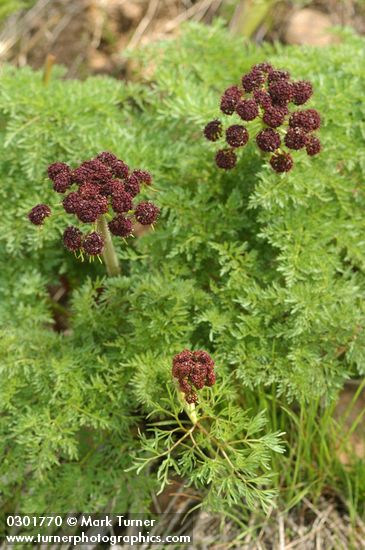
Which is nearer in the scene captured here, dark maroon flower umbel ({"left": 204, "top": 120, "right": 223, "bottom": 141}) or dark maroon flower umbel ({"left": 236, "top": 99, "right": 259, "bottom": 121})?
dark maroon flower umbel ({"left": 236, "top": 99, "right": 259, "bottom": 121})

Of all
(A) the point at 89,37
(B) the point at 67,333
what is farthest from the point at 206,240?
(A) the point at 89,37

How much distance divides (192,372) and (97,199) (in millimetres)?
687

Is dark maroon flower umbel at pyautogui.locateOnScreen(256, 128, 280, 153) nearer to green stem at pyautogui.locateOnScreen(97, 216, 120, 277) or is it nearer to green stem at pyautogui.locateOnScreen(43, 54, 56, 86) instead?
green stem at pyautogui.locateOnScreen(97, 216, 120, 277)

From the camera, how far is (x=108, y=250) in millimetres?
2816

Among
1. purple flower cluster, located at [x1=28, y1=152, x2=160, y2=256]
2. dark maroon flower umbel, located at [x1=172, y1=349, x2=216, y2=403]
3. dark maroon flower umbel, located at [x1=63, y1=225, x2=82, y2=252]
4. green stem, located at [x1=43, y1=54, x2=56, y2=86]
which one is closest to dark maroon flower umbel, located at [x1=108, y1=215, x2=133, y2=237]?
purple flower cluster, located at [x1=28, y1=152, x2=160, y2=256]

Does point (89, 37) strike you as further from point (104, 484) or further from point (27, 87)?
point (104, 484)

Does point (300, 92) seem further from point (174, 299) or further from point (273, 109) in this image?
point (174, 299)

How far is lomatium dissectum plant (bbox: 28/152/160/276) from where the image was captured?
2.28 meters

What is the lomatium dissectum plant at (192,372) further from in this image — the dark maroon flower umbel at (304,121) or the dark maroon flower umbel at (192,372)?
the dark maroon flower umbel at (304,121)

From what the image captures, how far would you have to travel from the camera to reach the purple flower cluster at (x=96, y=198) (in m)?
2.28

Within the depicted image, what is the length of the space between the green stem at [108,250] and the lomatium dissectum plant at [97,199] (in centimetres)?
1

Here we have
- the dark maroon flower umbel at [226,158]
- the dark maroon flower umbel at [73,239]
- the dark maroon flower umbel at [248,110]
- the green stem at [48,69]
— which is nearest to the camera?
the dark maroon flower umbel at [73,239]

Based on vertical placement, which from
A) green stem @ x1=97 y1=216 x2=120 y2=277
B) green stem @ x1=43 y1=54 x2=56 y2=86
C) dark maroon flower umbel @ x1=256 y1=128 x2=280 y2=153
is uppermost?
green stem @ x1=43 y1=54 x2=56 y2=86

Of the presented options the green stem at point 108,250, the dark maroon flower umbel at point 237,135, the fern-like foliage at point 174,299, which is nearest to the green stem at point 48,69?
the fern-like foliage at point 174,299
